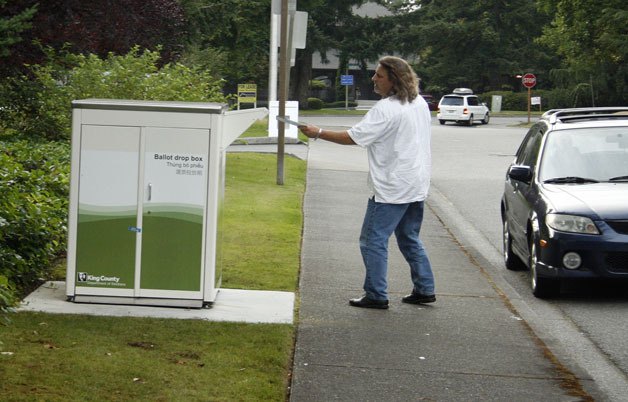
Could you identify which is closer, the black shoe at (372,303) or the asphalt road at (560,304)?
the asphalt road at (560,304)

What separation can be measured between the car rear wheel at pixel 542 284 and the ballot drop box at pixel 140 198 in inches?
123

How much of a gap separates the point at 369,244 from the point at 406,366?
1770 mm

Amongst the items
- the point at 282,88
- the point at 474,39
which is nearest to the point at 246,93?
the point at 282,88

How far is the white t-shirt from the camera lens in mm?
8039

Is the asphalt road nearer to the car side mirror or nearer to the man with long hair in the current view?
the car side mirror

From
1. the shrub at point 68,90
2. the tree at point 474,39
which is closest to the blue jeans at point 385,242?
the shrub at point 68,90

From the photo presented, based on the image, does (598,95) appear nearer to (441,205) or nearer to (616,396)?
(441,205)

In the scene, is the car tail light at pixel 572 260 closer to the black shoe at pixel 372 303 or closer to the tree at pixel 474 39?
the black shoe at pixel 372 303

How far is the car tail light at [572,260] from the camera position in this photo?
9148mm

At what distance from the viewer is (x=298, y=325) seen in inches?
300

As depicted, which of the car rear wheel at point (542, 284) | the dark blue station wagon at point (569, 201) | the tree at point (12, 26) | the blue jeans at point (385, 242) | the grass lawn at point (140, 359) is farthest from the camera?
the car rear wheel at point (542, 284)

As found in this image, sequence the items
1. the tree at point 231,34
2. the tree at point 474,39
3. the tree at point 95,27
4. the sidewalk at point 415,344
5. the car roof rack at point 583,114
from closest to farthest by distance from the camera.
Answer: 1. the sidewalk at point 415,344
2. the tree at point 95,27
3. the car roof rack at point 583,114
4. the tree at point 231,34
5. the tree at point 474,39

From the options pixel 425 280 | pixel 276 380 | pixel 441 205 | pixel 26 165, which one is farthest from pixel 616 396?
pixel 441 205

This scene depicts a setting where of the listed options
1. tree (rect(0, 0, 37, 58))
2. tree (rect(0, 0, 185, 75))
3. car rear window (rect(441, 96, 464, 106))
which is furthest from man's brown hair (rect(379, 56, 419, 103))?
car rear window (rect(441, 96, 464, 106))
